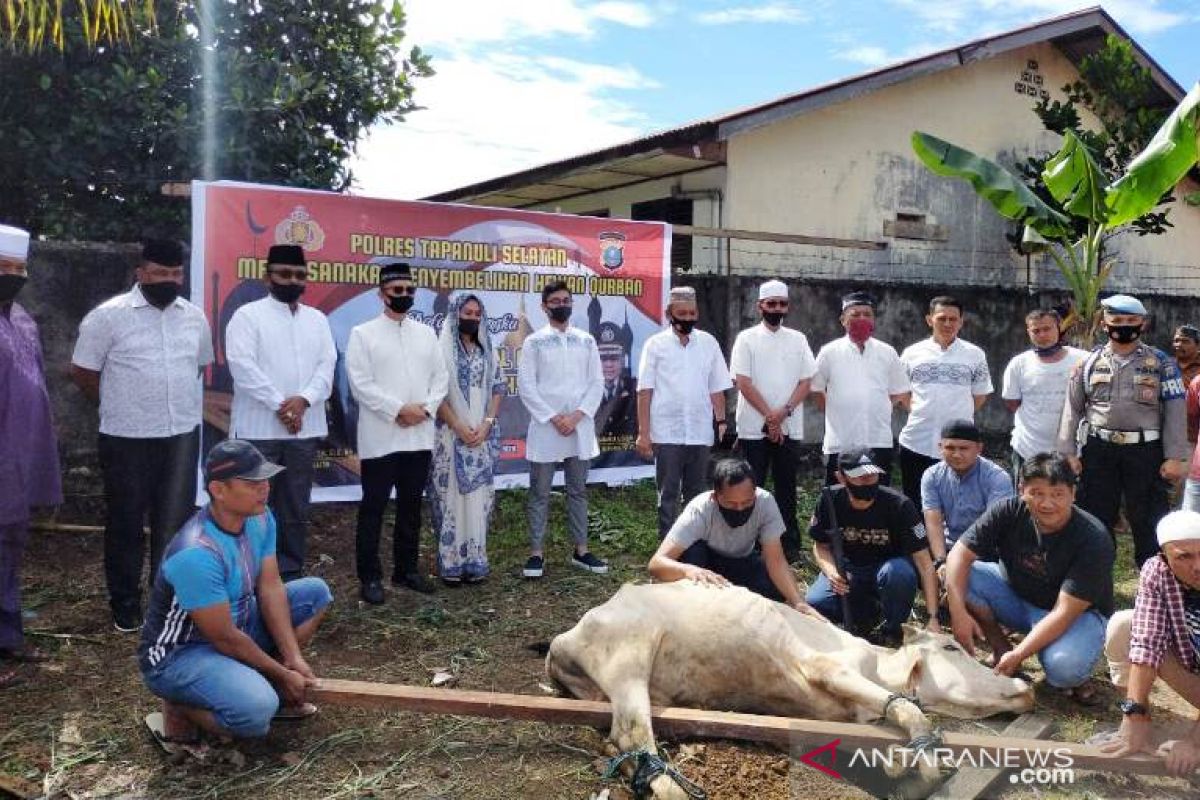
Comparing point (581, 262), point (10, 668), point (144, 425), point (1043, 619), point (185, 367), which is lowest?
point (10, 668)

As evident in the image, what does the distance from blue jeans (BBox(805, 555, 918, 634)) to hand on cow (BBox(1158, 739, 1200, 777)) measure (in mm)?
1541

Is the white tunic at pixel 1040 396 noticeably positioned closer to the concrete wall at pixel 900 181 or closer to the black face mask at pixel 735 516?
the black face mask at pixel 735 516

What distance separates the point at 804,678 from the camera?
3.76 meters

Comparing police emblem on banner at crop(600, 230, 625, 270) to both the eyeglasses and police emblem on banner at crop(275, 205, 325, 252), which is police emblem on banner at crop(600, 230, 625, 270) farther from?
the eyeglasses

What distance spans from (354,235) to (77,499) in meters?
2.51

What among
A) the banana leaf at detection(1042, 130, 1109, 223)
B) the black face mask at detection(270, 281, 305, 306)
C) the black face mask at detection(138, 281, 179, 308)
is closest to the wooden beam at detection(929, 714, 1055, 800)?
the black face mask at detection(270, 281, 305, 306)

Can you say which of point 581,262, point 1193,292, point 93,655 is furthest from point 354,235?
point 1193,292

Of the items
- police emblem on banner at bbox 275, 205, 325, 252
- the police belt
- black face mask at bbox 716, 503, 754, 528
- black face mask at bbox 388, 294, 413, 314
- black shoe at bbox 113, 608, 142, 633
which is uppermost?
police emblem on banner at bbox 275, 205, 325, 252

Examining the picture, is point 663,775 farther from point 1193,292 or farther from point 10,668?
point 1193,292

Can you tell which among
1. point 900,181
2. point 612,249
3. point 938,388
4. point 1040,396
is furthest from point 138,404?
point 900,181

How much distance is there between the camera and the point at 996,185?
7773 mm

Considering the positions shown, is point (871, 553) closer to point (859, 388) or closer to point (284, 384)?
point (859, 388)

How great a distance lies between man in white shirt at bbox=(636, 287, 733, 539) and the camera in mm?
6000

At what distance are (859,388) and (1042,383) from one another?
1.14 meters
